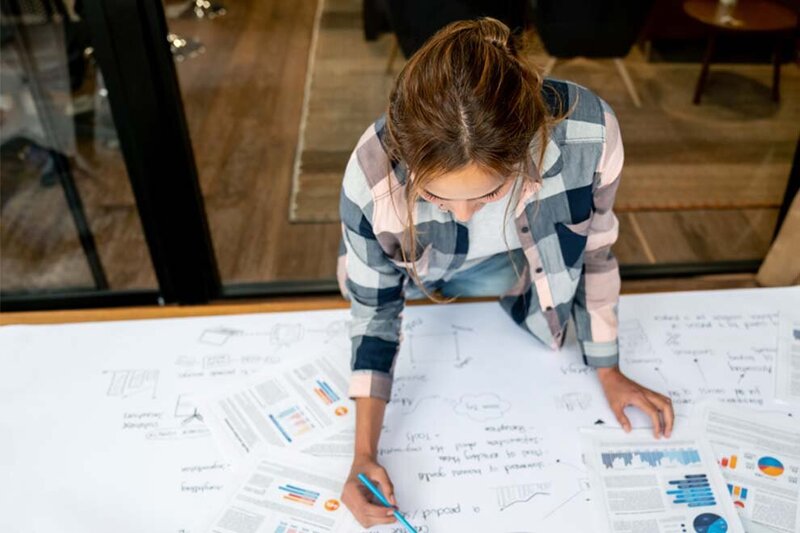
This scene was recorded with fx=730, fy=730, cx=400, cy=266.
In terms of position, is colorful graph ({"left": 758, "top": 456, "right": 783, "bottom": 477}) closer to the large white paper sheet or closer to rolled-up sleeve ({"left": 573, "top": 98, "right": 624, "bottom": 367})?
rolled-up sleeve ({"left": 573, "top": 98, "right": 624, "bottom": 367})

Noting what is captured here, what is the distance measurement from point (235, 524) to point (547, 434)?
44 centimetres

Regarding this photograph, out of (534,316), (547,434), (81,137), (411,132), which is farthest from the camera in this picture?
(81,137)

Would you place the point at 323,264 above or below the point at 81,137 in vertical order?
below

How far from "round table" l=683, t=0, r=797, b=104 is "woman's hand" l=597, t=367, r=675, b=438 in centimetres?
113

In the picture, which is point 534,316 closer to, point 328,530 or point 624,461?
point 624,461

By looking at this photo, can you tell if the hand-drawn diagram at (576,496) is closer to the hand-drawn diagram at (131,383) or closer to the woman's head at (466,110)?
the woman's head at (466,110)

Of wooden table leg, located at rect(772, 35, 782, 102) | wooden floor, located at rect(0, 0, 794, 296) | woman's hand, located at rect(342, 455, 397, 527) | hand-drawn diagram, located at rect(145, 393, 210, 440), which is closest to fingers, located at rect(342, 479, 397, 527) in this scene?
woman's hand, located at rect(342, 455, 397, 527)

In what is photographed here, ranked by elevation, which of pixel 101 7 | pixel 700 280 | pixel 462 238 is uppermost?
pixel 101 7

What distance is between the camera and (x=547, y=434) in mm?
1039

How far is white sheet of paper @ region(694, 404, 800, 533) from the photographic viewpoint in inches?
37.1

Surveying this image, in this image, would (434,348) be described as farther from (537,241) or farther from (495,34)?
(495,34)

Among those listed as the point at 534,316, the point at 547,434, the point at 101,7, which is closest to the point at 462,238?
the point at 534,316

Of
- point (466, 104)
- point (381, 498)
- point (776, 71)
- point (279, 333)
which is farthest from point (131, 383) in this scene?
point (776, 71)

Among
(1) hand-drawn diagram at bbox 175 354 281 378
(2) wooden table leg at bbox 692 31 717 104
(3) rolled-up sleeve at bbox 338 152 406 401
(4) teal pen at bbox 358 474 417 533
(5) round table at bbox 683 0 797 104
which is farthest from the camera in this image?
(2) wooden table leg at bbox 692 31 717 104
